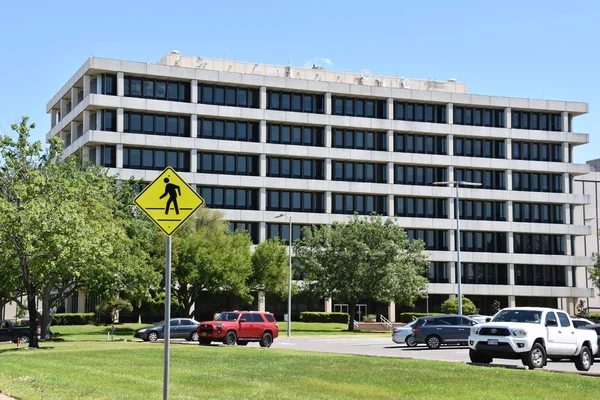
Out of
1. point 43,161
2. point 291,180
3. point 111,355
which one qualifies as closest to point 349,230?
point 291,180

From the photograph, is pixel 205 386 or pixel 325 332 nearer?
pixel 205 386

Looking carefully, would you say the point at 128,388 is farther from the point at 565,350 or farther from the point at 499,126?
the point at 499,126

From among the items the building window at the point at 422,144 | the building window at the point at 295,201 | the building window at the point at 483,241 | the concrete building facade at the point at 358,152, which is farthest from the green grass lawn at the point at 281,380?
the building window at the point at 483,241

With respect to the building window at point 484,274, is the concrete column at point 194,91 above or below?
above

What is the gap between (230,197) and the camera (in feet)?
273

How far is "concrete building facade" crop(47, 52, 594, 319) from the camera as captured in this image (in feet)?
264

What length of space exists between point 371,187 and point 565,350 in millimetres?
61777

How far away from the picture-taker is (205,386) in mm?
18500

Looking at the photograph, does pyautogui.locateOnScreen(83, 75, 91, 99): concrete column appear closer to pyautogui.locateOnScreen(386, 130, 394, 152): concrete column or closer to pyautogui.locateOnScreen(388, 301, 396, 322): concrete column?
pyautogui.locateOnScreen(386, 130, 394, 152): concrete column

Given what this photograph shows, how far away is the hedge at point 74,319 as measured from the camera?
7362cm

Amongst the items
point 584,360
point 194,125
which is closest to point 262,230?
point 194,125

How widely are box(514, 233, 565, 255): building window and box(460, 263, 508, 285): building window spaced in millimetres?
2815

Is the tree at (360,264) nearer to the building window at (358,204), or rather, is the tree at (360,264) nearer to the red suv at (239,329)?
the building window at (358,204)

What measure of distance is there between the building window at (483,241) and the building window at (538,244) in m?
1.64
